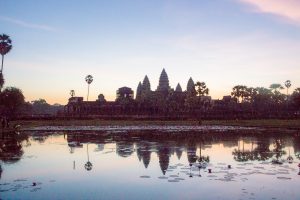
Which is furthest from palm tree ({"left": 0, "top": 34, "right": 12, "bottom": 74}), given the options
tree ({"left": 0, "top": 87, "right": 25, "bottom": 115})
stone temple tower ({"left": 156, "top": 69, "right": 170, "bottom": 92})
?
stone temple tower ({"left": 156, "top": 69, "right": 170, "bottom": 92})

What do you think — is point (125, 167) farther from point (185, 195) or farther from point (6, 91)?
point (6, 91)

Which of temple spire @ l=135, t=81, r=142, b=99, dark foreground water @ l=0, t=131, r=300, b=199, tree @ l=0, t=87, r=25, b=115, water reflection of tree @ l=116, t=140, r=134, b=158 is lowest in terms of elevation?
dark foreground water @ l=0, t=131, r=300, b=199

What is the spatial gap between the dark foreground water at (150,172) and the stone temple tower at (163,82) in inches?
4722

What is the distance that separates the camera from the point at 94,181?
21172mm

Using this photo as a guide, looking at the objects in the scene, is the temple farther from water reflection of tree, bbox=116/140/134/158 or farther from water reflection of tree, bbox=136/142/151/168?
water reflection of tree, bbox=136/142/151/168

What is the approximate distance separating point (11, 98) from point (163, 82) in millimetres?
80190

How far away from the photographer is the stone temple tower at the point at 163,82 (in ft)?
518

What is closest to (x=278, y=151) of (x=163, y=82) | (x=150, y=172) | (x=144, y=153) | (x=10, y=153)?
(x=144, y=153)

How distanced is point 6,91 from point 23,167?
73.8 meters

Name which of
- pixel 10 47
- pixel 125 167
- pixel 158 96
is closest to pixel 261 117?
pixel 158 96

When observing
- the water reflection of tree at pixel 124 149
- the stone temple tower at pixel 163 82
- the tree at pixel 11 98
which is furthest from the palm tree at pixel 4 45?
the stone temple tower at pixel 163 82

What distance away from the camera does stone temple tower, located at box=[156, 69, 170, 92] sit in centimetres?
15775

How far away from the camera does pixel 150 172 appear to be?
24.0 meters

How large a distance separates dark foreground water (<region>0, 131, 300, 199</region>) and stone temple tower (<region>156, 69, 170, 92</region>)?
11995 cm
